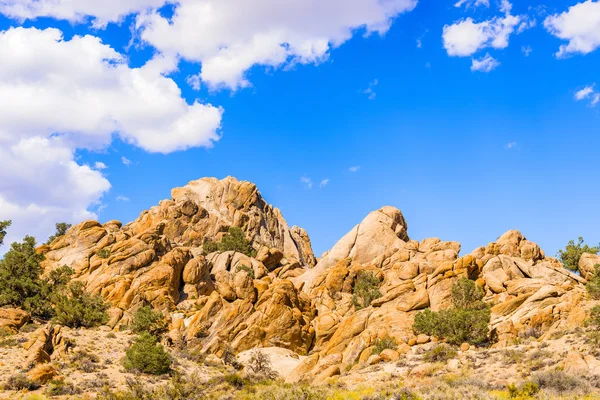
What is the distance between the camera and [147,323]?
51.2 m

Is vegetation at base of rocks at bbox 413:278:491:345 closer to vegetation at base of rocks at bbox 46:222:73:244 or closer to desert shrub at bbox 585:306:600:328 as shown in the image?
desert shrub at bbox 585:306:600:328

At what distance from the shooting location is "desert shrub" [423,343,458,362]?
36.2 m

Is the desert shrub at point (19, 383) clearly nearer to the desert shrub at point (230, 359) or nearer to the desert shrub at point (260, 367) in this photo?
the desert shrub at point (260, 367)

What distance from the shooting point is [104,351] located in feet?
133

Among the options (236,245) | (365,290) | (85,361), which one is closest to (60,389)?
(85,361)

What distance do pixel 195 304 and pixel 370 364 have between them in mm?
30090

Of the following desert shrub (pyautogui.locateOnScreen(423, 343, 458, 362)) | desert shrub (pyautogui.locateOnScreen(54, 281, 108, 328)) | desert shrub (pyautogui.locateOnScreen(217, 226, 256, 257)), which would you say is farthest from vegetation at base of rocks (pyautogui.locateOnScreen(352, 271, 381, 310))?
desert shrub (pyautogui.locateOnScreen(54, 281, 108, 328))

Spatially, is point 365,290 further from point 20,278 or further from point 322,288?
point 20,278

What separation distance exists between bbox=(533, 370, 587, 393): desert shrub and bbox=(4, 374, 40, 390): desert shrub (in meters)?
29.3

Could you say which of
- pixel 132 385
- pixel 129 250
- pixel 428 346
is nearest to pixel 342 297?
pixel 428 346

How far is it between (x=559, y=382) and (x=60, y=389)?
2881 cm

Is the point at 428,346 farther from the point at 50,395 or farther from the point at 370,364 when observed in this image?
the point at 50,395

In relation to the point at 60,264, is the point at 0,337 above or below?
below

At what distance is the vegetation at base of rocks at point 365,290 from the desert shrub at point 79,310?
31.3 meters
